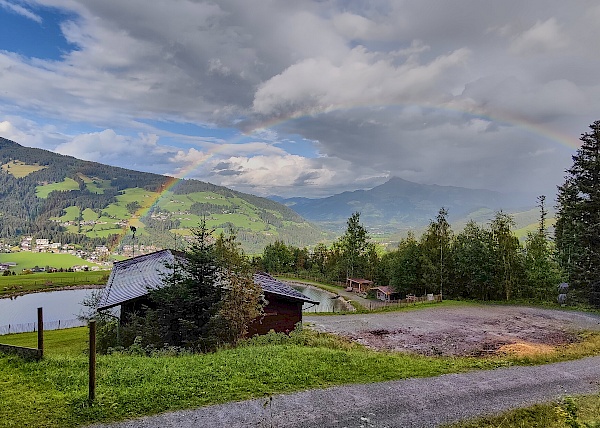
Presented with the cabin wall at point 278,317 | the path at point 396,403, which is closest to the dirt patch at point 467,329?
the cabin wall at point 278,317

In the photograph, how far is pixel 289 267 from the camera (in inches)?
3147

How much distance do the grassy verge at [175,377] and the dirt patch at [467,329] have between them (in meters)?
4.15

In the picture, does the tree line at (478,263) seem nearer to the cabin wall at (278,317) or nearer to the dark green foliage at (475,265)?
the dark green foliage at (475,265)

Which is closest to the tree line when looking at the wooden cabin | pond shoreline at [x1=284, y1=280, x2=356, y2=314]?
the wooden cabin

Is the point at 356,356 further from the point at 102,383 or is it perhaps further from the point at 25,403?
the point at 25,403

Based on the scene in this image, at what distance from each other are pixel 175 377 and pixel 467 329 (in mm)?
17573

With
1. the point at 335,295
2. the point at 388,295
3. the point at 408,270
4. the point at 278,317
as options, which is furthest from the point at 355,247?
the point at 278,317

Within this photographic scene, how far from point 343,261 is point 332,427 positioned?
5780 cm

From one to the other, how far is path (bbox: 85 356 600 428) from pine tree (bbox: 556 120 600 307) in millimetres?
21678

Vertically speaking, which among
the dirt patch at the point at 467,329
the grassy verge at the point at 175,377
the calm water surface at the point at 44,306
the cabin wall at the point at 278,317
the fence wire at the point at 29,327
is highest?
the grassy verge at the point at 175,377

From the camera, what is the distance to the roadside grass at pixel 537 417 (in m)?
7.87

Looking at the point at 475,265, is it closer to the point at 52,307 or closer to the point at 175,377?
the point at 175,377

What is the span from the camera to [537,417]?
27.6ft

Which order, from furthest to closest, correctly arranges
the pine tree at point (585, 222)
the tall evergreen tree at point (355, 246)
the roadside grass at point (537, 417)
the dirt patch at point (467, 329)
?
the tall evergreen tree at point (355, 246), the pine tree at point (585, 222), the dirt patch at point (467, 329), the roadside grass at point (537, 417)
